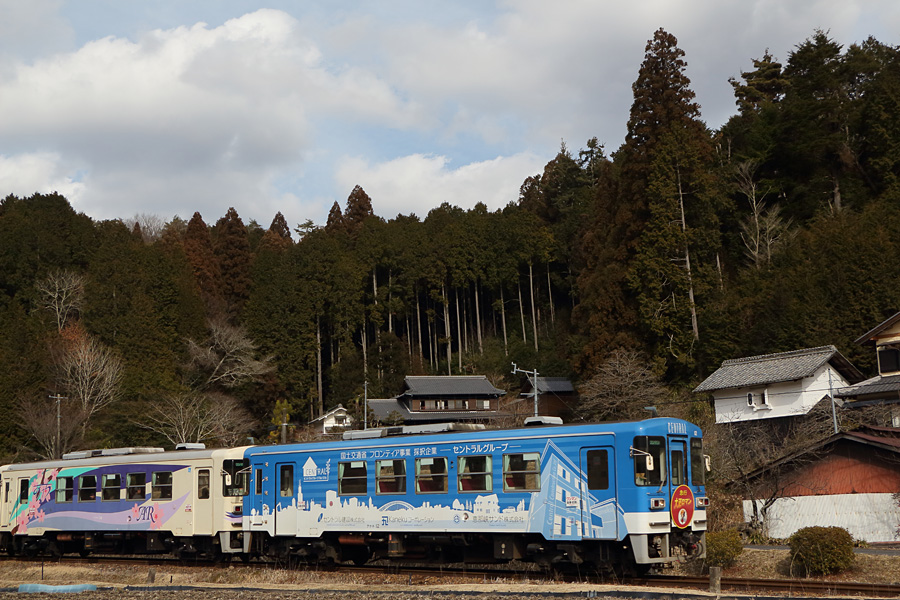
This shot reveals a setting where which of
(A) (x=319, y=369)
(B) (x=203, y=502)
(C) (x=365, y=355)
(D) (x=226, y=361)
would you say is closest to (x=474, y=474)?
(B) (x=203, y=502)

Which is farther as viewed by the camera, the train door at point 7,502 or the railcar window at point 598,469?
the train door at point 7,502

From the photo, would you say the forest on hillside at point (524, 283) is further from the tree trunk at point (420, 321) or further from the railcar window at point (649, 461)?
the railcar window at point (649, 461)

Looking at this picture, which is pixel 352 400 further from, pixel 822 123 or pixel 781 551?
pixel 781 551

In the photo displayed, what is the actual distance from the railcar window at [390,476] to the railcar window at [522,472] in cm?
225

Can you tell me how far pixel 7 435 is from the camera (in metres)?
46.1

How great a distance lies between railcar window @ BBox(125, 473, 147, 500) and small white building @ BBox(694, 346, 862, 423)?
24.2 meters

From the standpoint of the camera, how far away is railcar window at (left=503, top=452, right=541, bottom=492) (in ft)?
49.6

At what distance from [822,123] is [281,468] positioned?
4248cm

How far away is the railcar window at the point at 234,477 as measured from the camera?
1936 centimetres

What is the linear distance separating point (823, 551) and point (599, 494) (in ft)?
14.0

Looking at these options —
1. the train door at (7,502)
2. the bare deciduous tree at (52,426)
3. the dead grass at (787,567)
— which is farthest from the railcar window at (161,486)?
the bare deciduous tree at (52,426)

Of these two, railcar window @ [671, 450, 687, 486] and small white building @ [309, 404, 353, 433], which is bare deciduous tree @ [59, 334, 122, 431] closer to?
small white building @ [309, 404, 353, 433]

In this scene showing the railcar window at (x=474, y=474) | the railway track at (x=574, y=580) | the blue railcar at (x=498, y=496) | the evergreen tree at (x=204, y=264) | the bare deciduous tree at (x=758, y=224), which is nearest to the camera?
the railway track at (x=574, y=580)

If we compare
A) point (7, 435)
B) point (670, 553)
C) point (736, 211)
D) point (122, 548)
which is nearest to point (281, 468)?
point (122, 548)
